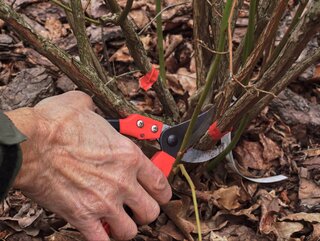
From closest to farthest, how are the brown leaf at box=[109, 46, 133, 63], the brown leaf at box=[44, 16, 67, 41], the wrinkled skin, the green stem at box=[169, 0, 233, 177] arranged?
the green stem at box=[169, 0, 233, 177], the wrinkled skin, the brown leaf at box=[109, 46, 133, 63], the brown leaf at box=[44, 16, 67, 41]

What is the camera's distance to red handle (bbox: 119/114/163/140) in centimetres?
181

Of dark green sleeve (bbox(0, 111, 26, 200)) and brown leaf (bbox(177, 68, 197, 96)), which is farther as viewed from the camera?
brown leaf (bbox(177, 68, 197, 96))

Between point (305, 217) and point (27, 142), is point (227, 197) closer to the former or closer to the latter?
point (305, 217)

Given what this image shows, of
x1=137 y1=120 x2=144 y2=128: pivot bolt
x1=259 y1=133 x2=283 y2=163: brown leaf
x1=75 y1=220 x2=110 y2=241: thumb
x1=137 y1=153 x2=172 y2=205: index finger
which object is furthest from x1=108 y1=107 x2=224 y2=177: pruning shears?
x1=259 y1=133 x2=283 y2=163: brown leaf

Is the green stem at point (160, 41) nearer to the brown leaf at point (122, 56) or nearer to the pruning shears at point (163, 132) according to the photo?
the pruning shears at point (163, 132)

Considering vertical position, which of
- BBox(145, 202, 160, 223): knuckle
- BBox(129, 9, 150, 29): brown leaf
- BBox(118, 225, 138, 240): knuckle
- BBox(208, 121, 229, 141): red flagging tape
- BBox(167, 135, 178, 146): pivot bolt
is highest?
BBox(129, 9, 150, 29): brown leaf

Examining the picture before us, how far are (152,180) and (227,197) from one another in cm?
41

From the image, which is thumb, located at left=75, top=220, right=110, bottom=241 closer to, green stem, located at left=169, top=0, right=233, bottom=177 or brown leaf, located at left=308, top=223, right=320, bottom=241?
green stem, located at left=169, top=0, right=233, bottom=177

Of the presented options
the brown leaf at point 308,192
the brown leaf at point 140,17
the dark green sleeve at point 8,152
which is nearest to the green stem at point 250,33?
the brown leaf at point 308,192

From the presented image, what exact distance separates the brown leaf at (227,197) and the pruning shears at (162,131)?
0.79 ft

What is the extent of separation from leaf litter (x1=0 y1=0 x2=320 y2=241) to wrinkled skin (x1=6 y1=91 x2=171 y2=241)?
303 mm

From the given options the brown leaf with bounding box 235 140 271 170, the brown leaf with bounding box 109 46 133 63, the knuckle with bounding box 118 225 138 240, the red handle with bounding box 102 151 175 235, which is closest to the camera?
the knuckle with bounding box 118 225 138 240

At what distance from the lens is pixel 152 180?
1.67 m

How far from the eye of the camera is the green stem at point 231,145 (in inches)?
73.8
